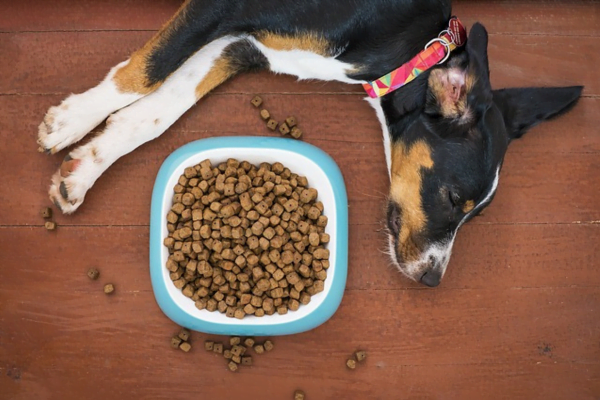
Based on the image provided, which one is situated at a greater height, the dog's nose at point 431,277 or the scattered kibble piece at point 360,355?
the dog's nose at point 431,277

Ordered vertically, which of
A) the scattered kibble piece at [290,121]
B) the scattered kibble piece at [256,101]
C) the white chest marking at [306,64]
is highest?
the white chest marking at [306,64]

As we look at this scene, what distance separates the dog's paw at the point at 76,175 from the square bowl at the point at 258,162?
264 millimetres

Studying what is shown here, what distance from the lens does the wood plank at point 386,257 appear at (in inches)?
88.6

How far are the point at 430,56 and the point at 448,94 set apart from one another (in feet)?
0.51

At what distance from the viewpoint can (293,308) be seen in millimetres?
2131

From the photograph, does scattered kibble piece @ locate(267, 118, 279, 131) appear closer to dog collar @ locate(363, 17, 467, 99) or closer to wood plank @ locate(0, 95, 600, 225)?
wood plank @ locate(0, 95, 600, 225)

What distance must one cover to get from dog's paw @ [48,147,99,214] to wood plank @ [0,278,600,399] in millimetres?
354

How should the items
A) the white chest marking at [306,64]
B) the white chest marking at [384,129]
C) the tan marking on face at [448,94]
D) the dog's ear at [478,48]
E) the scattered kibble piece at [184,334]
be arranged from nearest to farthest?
the dog's ear at [478,48] < the tan marking on face at [448,94] < the white chest marking at [306,64] < the white chest marking at [384,129] < the scattered kibble piece at [184,334]

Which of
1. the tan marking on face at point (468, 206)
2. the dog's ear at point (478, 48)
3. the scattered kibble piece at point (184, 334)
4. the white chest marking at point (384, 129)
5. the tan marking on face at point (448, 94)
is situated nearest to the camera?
the dog's ear at point (478, 48)

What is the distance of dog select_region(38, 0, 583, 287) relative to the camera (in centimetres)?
186

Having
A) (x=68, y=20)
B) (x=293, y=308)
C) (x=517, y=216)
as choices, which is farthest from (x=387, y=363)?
(x=68, y=20)

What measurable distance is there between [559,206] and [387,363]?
1100mm

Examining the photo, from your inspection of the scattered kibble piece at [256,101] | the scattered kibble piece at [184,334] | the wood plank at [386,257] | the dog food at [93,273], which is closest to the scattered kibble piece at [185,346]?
the scattered kibble piece at [184,334]

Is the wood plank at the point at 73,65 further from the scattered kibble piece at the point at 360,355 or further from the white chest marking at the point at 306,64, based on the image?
the scattered kibble piece at the point at 360,355
